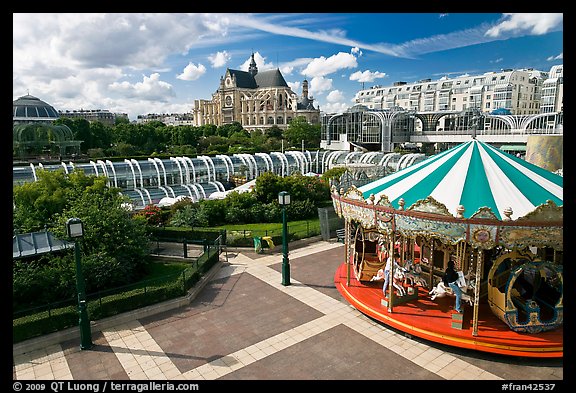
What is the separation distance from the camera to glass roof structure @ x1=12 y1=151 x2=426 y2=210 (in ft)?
96.8

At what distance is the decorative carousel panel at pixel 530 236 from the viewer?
941 centimetres

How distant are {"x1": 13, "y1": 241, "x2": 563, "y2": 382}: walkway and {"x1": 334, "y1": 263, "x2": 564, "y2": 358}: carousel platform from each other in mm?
299

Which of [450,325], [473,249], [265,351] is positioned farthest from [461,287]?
[265,351]

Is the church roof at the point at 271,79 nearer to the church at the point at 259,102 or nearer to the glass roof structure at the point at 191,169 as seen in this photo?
the church at the point at 259,102

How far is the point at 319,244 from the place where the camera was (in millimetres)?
20375

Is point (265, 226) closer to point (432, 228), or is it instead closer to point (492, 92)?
point (432, 228)

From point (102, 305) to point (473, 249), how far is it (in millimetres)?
12189

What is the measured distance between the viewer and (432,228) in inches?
409

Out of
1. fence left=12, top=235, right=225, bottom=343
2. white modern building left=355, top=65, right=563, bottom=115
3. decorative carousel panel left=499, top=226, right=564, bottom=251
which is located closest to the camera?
decorative carousel panel left=499, top=226, right=564, bottom=251

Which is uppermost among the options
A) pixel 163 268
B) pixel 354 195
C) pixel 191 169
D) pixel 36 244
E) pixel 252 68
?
pixel 252 68

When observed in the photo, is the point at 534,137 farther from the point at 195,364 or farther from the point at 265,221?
the point at 195,364

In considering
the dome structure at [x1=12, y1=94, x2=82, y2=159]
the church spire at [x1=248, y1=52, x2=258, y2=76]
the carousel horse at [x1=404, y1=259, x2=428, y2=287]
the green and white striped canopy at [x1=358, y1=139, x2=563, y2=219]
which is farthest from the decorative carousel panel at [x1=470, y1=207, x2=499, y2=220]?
the church spire at [x1=248, y1=52, x2=258, y2=76]

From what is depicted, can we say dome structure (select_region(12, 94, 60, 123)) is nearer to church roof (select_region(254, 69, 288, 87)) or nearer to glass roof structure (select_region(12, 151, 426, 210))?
glass roof structure (select_region(12, 151, 426, 210))
